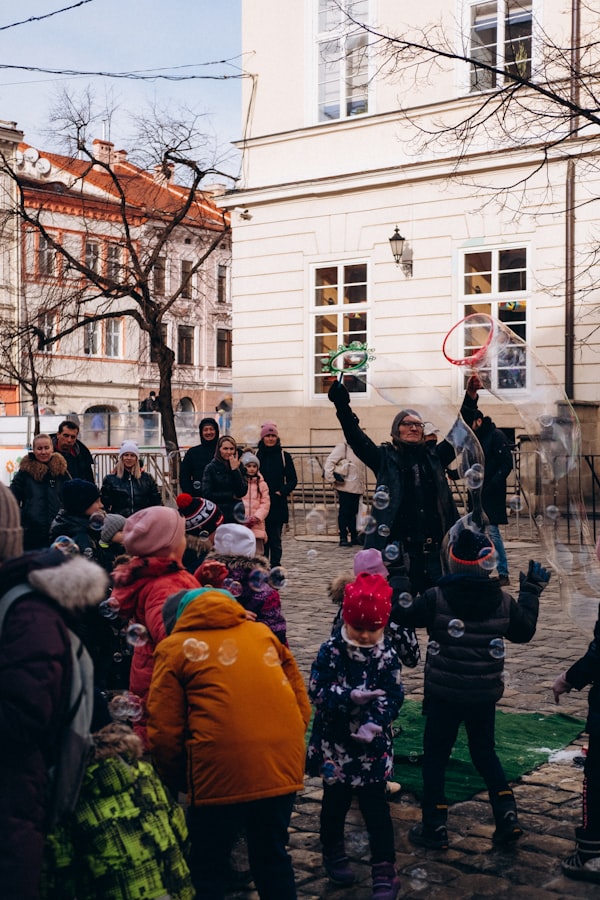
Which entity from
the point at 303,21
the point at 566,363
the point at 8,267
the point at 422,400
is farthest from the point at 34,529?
the point at 8,267

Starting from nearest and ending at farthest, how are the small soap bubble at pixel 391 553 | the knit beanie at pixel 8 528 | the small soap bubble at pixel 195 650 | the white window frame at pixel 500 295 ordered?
1. the knit beanie at pixel 8 528
2. the small soap bubble at pixel 195 650
3. the small soap bubble at pixel 391 553
4. the white window frame at pixel 500 295

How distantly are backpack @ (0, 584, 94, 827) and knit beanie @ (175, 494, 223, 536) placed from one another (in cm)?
445

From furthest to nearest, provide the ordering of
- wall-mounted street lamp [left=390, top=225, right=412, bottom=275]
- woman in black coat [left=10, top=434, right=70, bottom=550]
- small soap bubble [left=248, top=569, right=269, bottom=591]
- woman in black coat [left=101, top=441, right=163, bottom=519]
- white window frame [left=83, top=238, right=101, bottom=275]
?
1. white window frame [left=83, top=238, right=101, bottom=275]
2. wall-mounted street lamp [left=390, top=225, right=412, bottom=275]
3. woman in black coat [left=101, top=441, right=163, bottom=519]
4. woman in black coat [left=10, top=434, right=70, bottom=550]
5. small soap bubble [left=248, top=569, right=269, bottom=591]

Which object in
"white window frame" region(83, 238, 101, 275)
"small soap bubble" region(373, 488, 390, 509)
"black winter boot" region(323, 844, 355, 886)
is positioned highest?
"white window frame" region(83, 238, 101, 275)

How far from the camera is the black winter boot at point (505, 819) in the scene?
4676mm

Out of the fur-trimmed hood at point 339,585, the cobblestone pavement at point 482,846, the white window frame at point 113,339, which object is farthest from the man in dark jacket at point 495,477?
the white window frame at point 113,339

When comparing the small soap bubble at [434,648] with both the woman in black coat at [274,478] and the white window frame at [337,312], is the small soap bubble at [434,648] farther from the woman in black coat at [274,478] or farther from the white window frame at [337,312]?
the white window frame at [337,312]

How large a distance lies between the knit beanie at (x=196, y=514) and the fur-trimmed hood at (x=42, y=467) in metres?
2.22

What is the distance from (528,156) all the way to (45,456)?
12.5 metres

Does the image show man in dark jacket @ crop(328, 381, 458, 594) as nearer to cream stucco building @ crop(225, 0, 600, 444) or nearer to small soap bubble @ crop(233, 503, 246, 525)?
small soap bubble @ crop(233, 503, 246, 525)

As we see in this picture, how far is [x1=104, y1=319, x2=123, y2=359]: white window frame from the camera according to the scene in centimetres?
5347

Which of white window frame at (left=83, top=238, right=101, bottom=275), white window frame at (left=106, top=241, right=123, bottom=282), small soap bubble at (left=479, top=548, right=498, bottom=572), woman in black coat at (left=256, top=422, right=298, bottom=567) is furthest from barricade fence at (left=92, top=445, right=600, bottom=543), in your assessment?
Answer: white window frame at (left=83, top=238, right=101, bottom=275)

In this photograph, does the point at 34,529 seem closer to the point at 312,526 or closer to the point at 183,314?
the point at 312,526

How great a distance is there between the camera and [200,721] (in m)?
3.40
